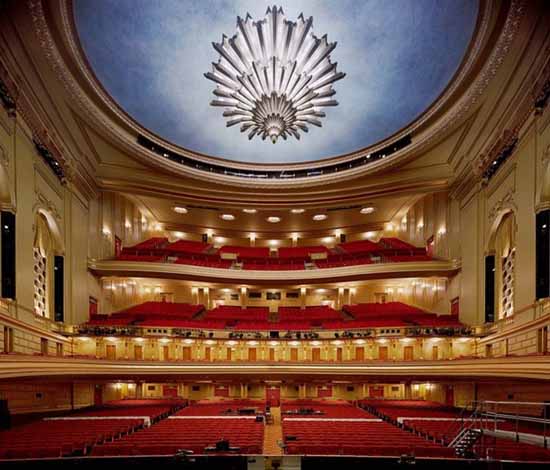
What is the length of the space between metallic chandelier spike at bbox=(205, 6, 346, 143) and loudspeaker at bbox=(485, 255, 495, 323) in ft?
29.0

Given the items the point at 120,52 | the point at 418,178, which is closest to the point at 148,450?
the point at 120,52

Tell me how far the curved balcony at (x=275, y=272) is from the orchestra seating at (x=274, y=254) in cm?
85

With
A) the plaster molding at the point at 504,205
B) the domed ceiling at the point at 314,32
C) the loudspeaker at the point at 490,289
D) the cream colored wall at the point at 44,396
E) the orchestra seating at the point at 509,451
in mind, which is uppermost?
the domed ceiling at the point at 314,32

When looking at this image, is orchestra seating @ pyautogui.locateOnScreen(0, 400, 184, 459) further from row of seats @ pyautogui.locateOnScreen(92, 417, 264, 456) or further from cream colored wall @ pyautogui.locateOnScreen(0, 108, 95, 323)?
cream colored wall @ pyautogui.locateOnScreen(0, 108, 95, 323)

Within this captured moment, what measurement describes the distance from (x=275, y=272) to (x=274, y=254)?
506 cm

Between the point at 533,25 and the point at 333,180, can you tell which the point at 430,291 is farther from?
the point at 533,25

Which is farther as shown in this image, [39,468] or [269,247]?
[269,247]

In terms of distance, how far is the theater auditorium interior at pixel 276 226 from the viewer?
11.0 metres

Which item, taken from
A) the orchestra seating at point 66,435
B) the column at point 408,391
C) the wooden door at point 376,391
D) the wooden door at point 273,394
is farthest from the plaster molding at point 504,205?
the orchestra seating at point 66,435

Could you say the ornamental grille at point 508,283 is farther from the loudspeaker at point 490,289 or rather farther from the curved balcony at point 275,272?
the curved balcony at point 275,272

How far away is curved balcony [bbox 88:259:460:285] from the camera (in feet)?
Answer: 64.3

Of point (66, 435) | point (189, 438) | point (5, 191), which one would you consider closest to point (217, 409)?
point (189, 438)

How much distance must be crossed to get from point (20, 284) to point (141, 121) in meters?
9.76

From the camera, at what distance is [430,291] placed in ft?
72.0
